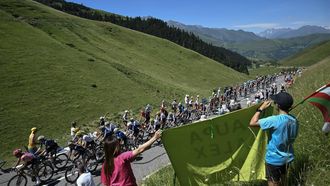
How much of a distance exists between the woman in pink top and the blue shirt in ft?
6.24

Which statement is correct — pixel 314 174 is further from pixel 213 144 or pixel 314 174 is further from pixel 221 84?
pixel 221 84

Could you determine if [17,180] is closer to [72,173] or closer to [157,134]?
[72,173]

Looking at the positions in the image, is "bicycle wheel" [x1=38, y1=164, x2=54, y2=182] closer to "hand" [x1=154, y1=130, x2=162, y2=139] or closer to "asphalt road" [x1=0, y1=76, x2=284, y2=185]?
"asphalt road" [x1=0, y1=76, x2=284, y2=185]

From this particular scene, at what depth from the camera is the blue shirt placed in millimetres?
5324

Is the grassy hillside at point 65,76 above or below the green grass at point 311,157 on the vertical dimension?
below

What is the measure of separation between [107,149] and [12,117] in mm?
29448

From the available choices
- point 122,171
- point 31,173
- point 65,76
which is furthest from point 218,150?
point 65,76

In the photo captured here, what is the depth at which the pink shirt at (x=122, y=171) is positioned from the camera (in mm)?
5625

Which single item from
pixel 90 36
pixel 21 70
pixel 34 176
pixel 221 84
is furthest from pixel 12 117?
pixel 221 84

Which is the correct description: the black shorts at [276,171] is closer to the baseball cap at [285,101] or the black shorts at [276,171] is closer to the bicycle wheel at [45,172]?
the baseball cap at [285,101]

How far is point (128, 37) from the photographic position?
317 ft

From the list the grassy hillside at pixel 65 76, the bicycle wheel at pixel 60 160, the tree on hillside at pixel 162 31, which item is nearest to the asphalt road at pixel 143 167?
the bicycle wheel at pixel 60 160

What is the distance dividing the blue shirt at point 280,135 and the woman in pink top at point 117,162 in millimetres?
1903

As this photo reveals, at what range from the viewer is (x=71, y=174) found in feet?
47.6
